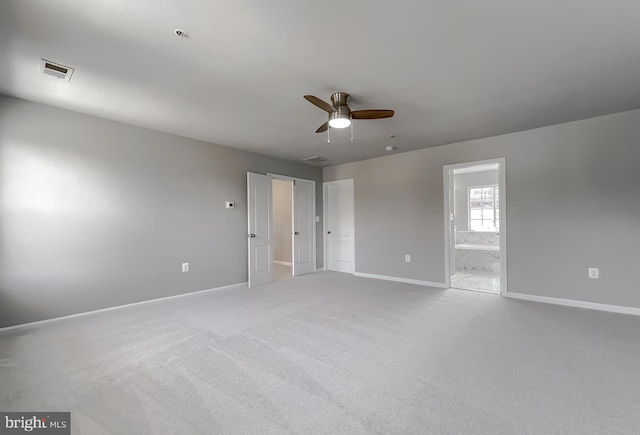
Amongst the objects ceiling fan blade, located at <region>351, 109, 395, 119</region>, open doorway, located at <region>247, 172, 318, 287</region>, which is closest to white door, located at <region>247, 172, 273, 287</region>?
open doorway, located at <region>247, 172, 318, 287</region>

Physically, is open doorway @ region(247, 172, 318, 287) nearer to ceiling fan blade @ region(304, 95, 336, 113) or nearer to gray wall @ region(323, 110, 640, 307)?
gray wall @ region(323, 110, 640, 307)

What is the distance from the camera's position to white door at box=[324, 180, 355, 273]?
6.48m

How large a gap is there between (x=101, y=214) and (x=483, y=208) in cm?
833

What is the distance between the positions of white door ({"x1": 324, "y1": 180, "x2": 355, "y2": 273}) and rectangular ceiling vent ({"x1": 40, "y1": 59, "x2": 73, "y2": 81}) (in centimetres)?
496

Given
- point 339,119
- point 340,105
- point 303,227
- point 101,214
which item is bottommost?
point 303,227

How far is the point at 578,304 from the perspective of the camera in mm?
3828

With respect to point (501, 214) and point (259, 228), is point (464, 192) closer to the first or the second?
point (501, 214)

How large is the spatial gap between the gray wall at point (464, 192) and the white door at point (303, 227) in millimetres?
4279

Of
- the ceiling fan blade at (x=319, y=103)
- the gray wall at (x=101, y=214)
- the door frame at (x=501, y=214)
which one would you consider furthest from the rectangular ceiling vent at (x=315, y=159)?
the ceiling fan blade at (x=319, y=103)

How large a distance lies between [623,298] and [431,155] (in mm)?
3288

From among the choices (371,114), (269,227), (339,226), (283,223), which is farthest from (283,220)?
(371,114)

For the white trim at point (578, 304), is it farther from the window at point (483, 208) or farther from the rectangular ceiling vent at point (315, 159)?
the rectangular ceiling vent at point (315, 159)

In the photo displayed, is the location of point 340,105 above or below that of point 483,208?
above

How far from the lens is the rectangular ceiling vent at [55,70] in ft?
7.93
